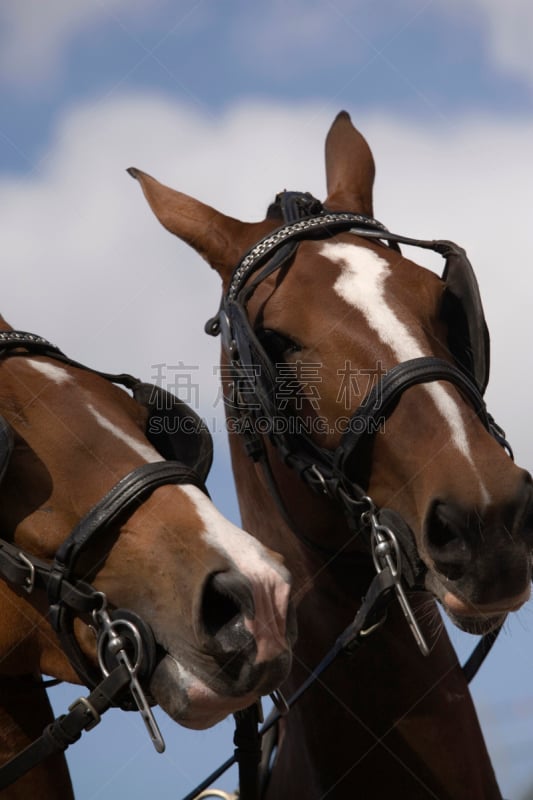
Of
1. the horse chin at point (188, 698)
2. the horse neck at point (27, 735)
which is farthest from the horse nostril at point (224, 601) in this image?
the horse neck at point (27, 735)

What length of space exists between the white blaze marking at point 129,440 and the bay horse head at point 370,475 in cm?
88

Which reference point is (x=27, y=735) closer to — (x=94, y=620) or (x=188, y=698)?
(x=94, y=620)

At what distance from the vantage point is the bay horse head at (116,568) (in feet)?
12.1

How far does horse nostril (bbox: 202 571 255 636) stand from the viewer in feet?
12.0

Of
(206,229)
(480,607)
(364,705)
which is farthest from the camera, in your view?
(206,229)

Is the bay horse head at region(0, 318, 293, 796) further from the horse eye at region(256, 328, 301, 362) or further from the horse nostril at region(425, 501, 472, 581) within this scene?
the horse eye at region(256, 328, 301, 362)

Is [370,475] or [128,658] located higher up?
[370,475]

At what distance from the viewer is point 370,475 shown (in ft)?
15.6

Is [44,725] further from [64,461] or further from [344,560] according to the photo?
[344,560]

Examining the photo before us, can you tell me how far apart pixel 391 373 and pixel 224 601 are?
1297 mm

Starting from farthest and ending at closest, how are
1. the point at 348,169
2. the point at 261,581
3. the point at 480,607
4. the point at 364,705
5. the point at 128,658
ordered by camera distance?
the point at 348,169, the point at 364,705, the point at 480,607, the point at 128,658, the point at 261,581

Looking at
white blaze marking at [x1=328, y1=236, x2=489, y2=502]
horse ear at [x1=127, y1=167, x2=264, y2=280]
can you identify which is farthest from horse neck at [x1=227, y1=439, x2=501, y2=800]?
horse ear at [x1=127, y1=167, x2=264, y2=280]

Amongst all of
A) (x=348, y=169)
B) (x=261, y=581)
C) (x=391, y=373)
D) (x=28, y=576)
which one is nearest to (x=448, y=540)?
(x=391, y=373)

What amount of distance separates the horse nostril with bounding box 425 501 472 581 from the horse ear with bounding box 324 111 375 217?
Answer: 1815 mm
